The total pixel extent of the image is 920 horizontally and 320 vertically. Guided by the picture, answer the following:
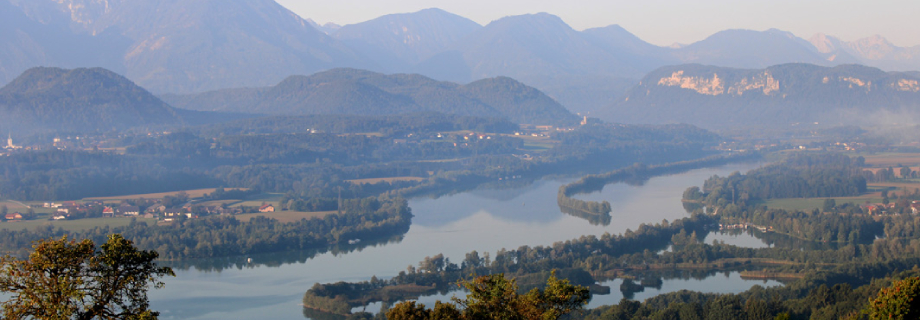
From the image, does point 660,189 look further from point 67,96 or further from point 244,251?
point 67,96

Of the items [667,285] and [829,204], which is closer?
[667,285]

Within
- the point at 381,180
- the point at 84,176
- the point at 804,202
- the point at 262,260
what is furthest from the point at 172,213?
the point at 804,202

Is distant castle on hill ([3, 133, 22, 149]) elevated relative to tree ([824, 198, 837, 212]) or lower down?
elevated

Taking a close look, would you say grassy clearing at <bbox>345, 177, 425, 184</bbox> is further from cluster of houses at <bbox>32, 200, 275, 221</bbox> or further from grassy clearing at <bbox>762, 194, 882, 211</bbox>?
grassy clearing at <bbox>762, 194, 882, 211</bbox>

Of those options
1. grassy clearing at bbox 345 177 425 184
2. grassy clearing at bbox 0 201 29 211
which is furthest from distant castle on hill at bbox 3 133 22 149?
grassy clearing at bbox 345 177 425 184

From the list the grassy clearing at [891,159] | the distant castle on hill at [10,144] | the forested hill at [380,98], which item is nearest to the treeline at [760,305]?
the grassy clearing at [891,159]

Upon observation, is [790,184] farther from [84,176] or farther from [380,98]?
[380,98]

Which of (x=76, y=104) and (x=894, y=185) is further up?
(x=76, y=104)
